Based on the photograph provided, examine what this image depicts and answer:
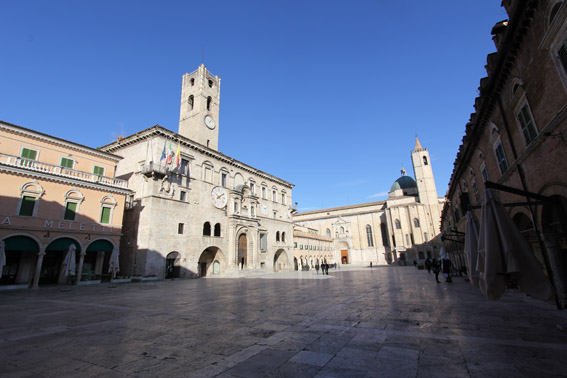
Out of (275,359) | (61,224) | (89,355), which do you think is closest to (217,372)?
(275,359)

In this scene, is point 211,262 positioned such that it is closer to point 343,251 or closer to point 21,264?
point 21,264

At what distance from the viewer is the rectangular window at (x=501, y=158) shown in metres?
10.2

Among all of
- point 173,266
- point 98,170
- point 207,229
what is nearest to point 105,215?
point 98,170

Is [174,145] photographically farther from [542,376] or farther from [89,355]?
[542,376]

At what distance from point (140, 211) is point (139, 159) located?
5.36 m

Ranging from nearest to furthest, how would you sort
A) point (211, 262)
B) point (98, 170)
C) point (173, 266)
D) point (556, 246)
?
1. point (556, 246)
2. point (98, 170)
3. point (173, 266)
4. point (211, 262)

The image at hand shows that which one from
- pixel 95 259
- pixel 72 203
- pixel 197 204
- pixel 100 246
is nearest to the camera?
pixel 72 203

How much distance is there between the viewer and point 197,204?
92.0 feet

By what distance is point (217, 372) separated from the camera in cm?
392

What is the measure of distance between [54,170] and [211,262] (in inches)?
677

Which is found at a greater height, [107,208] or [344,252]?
[107,208]

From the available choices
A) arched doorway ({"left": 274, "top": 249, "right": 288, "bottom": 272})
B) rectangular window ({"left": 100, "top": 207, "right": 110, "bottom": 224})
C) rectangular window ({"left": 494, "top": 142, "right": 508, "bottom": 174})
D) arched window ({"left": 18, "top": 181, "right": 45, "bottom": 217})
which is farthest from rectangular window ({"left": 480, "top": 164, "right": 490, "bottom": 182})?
arched doorway ({"left": 274, "top": 249, "right": 288, "bottom": 272})

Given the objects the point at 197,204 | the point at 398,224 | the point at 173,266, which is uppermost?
the point at 398,224

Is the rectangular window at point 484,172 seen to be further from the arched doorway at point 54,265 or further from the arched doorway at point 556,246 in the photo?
the arched doorway at point 54,265
